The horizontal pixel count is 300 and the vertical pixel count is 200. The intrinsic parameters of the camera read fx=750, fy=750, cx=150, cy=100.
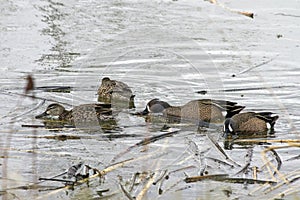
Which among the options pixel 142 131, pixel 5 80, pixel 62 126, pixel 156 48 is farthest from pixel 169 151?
pixel 156 48

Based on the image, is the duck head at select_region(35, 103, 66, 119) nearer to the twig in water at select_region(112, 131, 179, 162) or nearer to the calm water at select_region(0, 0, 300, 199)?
the calm water at select_region(0, 0, 300, 199)

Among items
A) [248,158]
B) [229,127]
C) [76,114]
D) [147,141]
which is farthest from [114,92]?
[248,158]

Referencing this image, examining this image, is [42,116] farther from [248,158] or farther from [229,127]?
[248,158]

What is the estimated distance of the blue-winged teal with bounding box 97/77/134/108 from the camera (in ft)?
34.3

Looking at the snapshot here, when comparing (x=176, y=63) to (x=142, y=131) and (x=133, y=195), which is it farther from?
(x=133, y=195)

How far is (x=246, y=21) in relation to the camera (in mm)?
14914

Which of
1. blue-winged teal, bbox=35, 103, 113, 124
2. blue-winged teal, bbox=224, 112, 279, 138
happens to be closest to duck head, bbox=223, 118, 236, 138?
blue-winged teal, bbox=224, 112, 279, 138

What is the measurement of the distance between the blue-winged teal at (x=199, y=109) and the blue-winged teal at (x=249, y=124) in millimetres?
463

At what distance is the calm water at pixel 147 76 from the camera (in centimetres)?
668

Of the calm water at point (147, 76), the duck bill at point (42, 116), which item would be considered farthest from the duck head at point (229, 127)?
the duck bill at point (42, 116)

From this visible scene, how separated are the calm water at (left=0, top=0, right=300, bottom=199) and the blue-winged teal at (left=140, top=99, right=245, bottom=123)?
0.97 ft

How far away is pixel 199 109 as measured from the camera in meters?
9.47

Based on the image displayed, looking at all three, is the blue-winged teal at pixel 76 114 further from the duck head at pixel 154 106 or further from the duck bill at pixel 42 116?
the duck head at pixel 154 106

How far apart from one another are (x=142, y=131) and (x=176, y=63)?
11.5 ft
